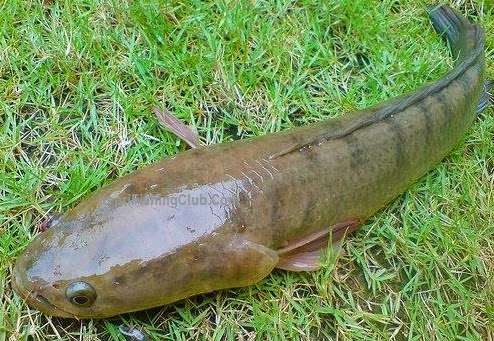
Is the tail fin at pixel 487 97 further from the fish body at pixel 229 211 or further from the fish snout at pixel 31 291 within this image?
the fish snout at pixel 31 291

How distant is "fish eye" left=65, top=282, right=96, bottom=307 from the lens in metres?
2.97

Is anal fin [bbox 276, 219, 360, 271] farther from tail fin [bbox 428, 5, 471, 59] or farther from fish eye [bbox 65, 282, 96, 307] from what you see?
tail fin [bbox 428, 5, 471, 59]

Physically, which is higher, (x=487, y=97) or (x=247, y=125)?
(x=247, y=125)

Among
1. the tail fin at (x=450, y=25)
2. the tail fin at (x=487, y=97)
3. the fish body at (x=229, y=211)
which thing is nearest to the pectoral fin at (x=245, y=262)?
the fish body at (x=229, y=211)

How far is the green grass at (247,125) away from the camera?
3.48 m

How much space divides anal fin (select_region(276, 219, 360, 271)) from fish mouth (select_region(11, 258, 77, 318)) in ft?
3.56

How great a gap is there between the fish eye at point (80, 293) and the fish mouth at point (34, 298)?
12cm

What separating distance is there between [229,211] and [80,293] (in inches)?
30.7

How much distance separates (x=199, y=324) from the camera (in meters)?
3.38

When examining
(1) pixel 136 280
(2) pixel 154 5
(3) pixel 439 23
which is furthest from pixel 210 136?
(3) pixel 439 23

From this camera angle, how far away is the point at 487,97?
172 inches

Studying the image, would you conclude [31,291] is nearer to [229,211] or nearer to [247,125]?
[229,211]

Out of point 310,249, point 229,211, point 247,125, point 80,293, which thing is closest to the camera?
point 80,293

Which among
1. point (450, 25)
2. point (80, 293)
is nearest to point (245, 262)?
point (80, 293)
